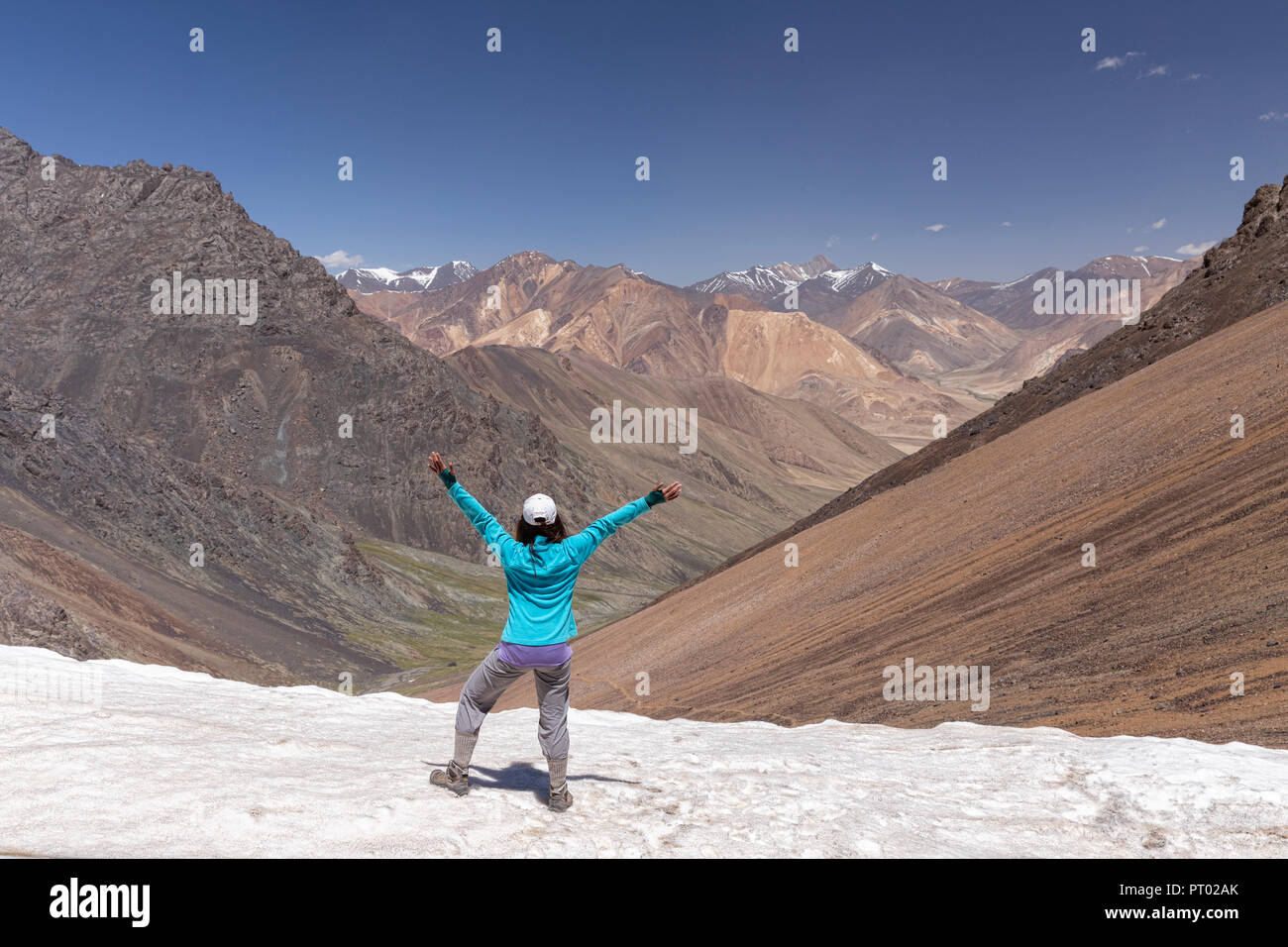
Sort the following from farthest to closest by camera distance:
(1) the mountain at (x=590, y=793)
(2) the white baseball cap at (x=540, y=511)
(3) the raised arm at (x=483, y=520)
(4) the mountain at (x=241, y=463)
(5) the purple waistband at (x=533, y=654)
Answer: (4) the mountain at (x=241, y=463) → (5) the purple waistband at (x=533, y=654) → (3) the raised arm at (x=483, y=520) → (2) the white baseball cap at (x=540, y=511) → (1) the mountain at (x=590, y=793)

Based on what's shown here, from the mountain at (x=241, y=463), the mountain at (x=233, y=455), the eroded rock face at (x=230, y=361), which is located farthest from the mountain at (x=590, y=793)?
the eroded rock face at (x=230, y=361)

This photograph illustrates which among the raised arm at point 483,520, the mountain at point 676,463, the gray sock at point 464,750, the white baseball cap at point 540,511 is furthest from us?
the mountain at point 676,463

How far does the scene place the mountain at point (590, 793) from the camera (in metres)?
6.21

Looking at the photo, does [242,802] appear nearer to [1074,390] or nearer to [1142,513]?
[1142,513]

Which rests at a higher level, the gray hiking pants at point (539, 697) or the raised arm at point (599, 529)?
the raised arm at point (599, 529)

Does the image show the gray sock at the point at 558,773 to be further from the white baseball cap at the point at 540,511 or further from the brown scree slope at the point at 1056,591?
the brown scree slope at the point at 1056,591

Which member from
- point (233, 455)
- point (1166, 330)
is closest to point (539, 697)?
point (1166, 330)

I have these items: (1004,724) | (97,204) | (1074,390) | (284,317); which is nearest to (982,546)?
(1004,724)

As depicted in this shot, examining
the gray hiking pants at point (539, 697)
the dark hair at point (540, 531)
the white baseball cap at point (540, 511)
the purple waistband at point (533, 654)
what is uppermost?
the white baseball cap at point (540, 511)

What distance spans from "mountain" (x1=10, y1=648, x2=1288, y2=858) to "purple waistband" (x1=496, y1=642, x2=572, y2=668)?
110cm

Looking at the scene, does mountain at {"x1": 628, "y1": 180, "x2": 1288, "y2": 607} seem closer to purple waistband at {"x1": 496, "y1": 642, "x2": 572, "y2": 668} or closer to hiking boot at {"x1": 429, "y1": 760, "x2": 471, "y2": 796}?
purple waistband at {"x1": 496, "y1": 642, "x2": 572, "y2": 668}

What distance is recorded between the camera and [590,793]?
7605 millimetres

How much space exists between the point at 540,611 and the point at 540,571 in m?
0.36
